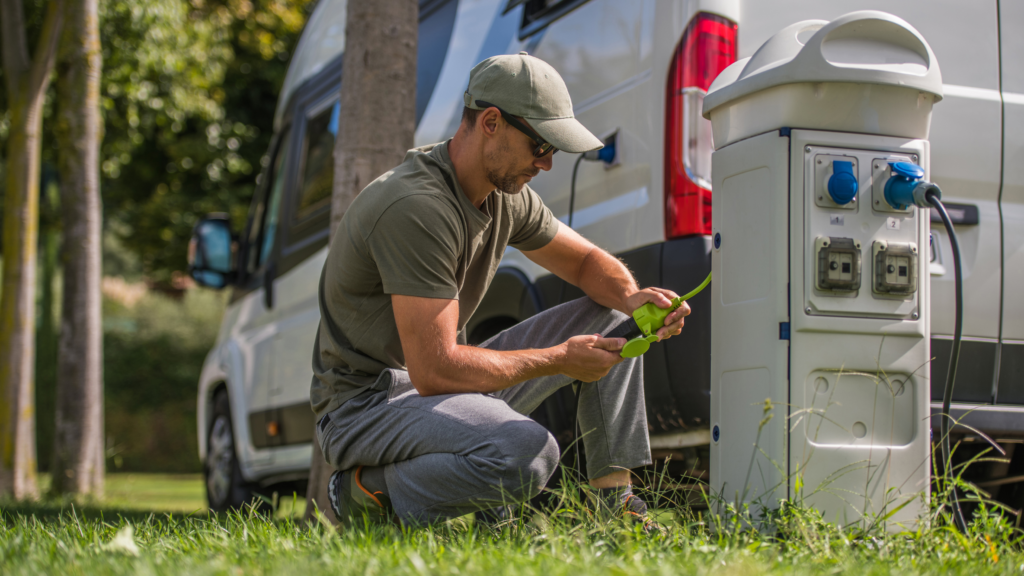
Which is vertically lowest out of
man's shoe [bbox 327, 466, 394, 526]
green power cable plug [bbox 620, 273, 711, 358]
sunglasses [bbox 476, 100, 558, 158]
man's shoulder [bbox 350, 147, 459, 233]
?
man's shoe [bbox 327, 466, 394, 526]

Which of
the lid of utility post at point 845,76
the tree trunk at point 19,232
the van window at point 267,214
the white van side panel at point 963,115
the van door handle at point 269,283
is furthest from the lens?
the tree trunk at point 19,232

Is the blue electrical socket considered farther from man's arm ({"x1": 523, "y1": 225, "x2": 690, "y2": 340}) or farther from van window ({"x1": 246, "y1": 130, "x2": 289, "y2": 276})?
van window ({"x1": 246, "y1": 130, "x2": 289, "y2": 276})

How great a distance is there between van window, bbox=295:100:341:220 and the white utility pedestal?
265cm

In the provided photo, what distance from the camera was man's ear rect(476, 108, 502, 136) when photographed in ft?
8.59

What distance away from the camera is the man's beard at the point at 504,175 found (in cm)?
264

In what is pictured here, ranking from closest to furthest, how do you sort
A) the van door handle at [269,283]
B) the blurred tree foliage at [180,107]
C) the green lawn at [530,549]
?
the green lawn at [530,549] < the van door handle at [269,283] < the blurred tree foliage at [180,107]

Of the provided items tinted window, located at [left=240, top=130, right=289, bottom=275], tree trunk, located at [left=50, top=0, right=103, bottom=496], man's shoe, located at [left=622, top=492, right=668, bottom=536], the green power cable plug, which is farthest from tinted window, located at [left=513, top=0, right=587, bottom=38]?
tree trunk, located at [left=50, top=0, right=103, bottom=496]

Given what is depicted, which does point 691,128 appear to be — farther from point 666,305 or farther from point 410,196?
point 410,196

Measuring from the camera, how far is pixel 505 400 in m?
2.90

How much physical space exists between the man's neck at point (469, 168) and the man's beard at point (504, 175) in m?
0.03

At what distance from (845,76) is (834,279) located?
53 centimetres

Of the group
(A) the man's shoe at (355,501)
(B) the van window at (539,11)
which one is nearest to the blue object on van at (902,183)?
(B) the van window at (539,11)

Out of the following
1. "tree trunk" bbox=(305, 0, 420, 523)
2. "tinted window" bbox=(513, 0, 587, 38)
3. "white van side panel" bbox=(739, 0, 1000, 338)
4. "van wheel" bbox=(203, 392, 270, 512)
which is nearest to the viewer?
"white van side panel" bbox=(739, 0, 1000, 338)

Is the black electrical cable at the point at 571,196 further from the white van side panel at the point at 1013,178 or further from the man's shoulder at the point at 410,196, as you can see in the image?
the white van side panel at the point at 1013,178
